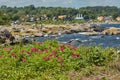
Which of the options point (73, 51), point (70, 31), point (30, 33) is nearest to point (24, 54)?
point (73, 51)

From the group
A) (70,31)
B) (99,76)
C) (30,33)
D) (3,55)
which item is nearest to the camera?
(99,76)

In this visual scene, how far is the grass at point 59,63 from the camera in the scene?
14297mm

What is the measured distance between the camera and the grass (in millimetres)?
14297

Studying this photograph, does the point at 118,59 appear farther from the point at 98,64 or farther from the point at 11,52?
the point at 11,52

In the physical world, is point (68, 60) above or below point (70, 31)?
above

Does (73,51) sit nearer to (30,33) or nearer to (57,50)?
(57,50)

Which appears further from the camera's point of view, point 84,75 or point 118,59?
point 118,59

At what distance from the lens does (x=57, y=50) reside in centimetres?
1753

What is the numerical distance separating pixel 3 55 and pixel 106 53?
4.39 metres

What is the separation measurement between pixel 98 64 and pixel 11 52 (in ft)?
12.7

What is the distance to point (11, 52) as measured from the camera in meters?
17.6

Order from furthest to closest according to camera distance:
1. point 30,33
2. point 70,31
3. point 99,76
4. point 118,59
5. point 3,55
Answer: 1. point 70,31
2. point 30,33
3. point 3,55
4. point 118,59
5. point 99,76

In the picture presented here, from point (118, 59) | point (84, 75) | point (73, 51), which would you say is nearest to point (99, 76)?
point (84, 75)

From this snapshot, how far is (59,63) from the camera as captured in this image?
1569 centimetres
